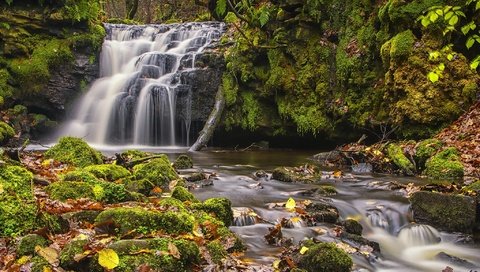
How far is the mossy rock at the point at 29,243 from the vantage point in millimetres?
3023

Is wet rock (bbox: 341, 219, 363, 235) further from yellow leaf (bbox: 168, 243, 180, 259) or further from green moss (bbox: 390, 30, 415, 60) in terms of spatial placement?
green moss (bbox: 390, 30, 415, 60)

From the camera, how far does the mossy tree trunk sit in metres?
13.9

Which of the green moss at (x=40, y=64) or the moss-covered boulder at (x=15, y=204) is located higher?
the green moss at (x=40, y=64)

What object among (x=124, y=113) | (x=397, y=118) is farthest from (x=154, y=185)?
(x=124, y=113)

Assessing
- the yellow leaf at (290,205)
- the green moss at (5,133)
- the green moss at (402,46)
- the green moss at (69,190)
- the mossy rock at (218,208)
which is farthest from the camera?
the green moss at (5,133)

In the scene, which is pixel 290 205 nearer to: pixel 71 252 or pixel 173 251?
pixel 173 251

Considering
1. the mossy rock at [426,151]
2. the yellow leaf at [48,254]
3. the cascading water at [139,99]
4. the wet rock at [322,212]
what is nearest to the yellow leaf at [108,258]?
the yellow leaf at [48,254]

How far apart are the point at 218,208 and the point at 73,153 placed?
11.6ft

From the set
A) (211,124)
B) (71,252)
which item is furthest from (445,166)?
(211,124)

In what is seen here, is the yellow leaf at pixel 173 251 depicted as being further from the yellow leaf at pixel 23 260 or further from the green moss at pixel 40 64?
the green moss at pixel 40 64

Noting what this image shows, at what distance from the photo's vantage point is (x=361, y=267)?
4.12m

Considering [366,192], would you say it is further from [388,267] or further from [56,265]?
[56,265]

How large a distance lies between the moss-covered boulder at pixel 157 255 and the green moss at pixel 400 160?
21.8 feet

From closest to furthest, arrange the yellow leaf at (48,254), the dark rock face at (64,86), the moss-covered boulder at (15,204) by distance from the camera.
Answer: the yellow leaf at (48,254)
the moss-covered boulder at (15,204)
the dark rock face at (64,86)
